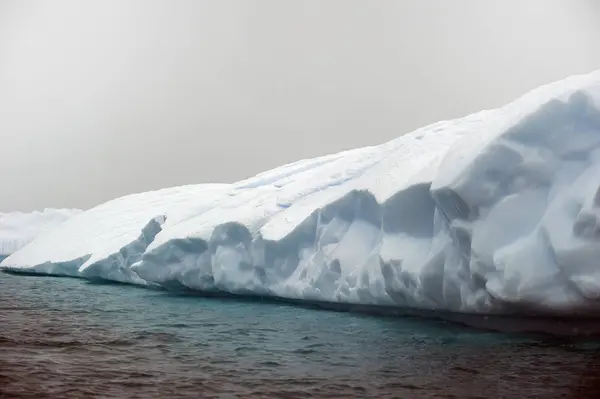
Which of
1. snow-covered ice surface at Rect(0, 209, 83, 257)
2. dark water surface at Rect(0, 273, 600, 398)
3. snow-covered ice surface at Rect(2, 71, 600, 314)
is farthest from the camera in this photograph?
snow-covered ice surface at Rect(0, 209, 83, 257)

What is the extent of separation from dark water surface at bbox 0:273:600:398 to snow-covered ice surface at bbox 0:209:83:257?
638 inches

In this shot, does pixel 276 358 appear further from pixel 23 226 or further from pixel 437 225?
pixel 23 226

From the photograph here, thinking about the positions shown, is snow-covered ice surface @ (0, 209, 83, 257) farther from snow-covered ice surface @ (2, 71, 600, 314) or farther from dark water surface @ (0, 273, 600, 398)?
dark water surface @ (0, 273, 600, 398)

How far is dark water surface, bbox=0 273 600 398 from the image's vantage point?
140 inches

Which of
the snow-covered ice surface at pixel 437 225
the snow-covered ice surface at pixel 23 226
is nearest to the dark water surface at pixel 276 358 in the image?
the snow-covered ice surface at pixel 437 225

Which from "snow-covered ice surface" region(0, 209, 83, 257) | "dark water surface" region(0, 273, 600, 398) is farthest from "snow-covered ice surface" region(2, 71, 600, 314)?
"snow-covered ice surface" region(0, 209, 83, 257)

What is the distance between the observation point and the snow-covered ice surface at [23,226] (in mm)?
21797

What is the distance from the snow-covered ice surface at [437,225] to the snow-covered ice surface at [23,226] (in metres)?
13.8

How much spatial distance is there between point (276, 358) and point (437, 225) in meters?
2.19

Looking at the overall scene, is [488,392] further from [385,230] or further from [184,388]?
[385,230]

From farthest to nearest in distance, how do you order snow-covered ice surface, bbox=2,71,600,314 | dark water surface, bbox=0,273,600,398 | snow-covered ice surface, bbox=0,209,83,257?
snow-covered ice surface, bbox=0,209,83,257, snow-covered ice surface, bbox=2,71,600,314, dark water surface, bbox=0,273,600,398

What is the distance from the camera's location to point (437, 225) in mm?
5918

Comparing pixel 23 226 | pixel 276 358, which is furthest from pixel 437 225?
pixel 23 226

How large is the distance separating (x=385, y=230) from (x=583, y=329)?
2.21 metres
